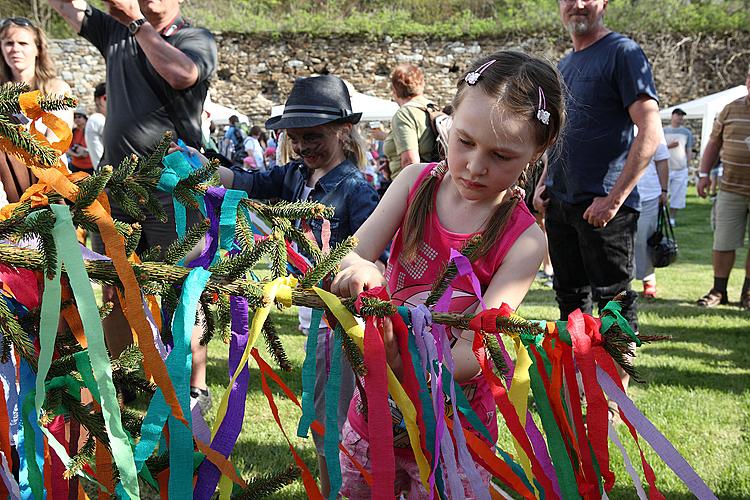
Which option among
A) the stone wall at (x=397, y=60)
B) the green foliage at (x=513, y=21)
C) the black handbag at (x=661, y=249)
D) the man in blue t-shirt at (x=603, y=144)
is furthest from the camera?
the green foliage at (x=513, y=21)

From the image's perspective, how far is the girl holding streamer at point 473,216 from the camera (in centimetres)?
162

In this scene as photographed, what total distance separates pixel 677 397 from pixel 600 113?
1.62 m

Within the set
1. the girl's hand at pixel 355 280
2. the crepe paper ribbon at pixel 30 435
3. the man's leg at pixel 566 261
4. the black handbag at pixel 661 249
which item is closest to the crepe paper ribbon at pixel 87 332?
the crepe paper ribbon at pixel 30 435

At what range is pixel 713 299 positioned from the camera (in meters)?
6.18

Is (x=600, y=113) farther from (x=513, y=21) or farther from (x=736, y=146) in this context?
(x=513, y=21)

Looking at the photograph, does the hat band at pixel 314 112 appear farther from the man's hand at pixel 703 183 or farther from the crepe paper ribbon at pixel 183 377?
the man's hand at pixel 703 183

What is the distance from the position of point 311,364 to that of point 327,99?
150 centimetres

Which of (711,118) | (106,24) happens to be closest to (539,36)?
(711,118)

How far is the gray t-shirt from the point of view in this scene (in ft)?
10.2

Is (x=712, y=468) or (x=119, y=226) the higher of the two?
(x=119, y=226)

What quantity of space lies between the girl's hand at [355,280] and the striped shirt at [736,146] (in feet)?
17.3

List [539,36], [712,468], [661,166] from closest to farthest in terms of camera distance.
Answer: [712,468] < [661,166] < [539,36]

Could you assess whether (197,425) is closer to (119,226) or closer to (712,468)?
(119,226)

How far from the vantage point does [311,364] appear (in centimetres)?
132
